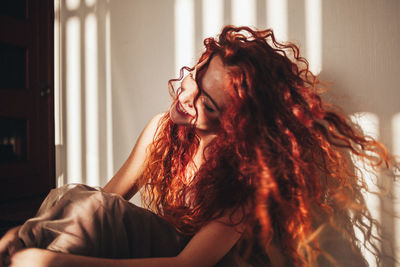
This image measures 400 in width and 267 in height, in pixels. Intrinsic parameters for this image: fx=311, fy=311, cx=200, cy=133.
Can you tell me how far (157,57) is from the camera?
1315 millimetres

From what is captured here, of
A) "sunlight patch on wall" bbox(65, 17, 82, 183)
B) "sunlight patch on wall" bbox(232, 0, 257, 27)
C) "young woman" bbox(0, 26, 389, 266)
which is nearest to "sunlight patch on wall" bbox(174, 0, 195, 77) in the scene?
"sunlight patch on wall" bbox(232, 0, 257, 27)

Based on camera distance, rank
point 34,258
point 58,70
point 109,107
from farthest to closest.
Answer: point 58,70
point 109,107
point 34,258

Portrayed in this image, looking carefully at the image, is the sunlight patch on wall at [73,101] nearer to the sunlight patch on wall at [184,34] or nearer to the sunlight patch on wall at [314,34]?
the sunlight patch on wall at [184,34]

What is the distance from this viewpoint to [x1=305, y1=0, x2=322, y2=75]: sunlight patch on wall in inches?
37.8

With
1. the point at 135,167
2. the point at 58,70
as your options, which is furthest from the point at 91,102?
the point at 135,167

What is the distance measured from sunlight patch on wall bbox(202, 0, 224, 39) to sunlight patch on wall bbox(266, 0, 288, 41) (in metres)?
0.19

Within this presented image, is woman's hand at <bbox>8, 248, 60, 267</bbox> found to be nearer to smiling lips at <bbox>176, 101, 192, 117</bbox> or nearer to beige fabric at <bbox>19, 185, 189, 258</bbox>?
beige fabric at <bbox>19, 185, 189, 258</bbox>

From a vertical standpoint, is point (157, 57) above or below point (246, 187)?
above

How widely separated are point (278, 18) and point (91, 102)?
3.16ft

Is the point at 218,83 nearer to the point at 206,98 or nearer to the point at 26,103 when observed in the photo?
the point at 206,98

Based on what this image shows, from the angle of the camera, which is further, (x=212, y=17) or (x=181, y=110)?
(x=212, y=17)

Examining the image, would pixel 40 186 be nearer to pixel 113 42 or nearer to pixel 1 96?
pixel 1 96

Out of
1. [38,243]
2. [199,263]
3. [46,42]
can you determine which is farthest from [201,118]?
[46,42]

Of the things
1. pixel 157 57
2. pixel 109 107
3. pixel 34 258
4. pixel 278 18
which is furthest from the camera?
pixel 109 107
